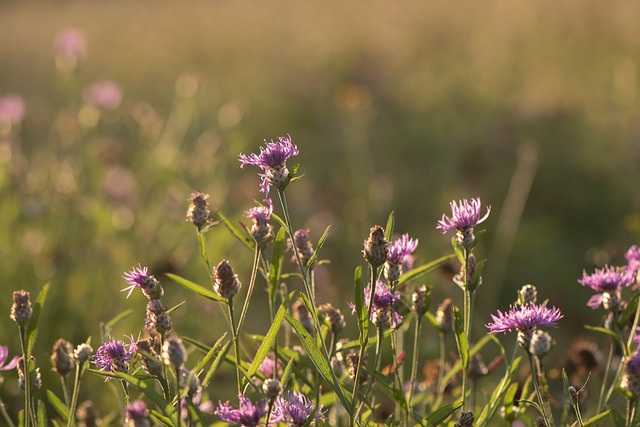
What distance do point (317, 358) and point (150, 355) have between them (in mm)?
191

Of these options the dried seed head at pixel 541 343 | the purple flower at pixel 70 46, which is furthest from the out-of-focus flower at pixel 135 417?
the purple flower at pixel 70 46

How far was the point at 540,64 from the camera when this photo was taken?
459 centimetres

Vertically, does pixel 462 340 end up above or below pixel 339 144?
below

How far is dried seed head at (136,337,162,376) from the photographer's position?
92cm

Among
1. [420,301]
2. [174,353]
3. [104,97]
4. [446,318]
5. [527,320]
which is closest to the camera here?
[174,353]

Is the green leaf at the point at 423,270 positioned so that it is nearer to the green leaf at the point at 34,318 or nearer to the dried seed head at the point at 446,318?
the dried seed head at the point at 446,318

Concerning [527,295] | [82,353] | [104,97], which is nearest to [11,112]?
[104,97]

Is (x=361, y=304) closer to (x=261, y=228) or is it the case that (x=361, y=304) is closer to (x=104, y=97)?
(x=261, y=228)

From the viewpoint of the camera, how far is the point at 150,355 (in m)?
0.93

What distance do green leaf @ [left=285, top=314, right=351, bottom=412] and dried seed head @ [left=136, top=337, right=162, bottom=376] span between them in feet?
0.51

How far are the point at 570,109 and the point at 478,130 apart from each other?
0.44m

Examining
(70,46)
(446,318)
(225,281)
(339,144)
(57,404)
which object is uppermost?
(339,144)

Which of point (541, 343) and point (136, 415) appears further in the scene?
point (136, 415)

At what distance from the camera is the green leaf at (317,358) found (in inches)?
35.7
